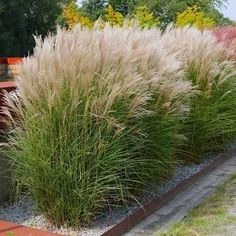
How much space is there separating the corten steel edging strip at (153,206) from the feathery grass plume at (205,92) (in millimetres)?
271

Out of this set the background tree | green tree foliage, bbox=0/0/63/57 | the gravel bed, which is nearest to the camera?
the gravel bed

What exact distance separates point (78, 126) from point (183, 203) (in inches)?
53.8

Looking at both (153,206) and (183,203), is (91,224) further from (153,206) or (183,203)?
(183,203)

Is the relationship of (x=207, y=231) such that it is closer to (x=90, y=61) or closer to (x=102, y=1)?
(x=90, y=61)

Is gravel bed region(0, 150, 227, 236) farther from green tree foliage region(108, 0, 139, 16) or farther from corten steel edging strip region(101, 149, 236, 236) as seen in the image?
green tree foliage region(108, 0, 139, 16)

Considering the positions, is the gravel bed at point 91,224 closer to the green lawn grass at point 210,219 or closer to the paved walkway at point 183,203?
the paved walkway at point 183,203

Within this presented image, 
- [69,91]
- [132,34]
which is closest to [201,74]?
[132,34]

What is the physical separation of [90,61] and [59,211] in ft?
3.41

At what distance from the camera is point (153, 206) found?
12.1 ft

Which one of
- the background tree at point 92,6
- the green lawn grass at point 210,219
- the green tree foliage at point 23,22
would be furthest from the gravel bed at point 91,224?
the background tree at point 92,6

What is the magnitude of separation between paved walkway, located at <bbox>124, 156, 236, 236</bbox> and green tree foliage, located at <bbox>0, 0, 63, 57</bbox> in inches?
383

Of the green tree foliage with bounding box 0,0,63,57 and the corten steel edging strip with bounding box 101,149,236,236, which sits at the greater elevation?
the green tree foliage with bounding box 0,0,63,57

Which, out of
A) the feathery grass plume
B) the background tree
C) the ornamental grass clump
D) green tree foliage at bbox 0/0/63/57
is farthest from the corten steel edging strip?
the background tree

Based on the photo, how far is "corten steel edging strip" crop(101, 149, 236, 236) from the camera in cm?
323
